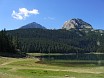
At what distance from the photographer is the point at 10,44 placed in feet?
514

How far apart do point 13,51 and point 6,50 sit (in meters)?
5.49

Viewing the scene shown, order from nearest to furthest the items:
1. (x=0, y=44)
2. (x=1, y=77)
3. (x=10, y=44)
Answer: (x=1, y=77) < (x=0, y=44) < (x=10, y=44)

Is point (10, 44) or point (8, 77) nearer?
point (8, 77)

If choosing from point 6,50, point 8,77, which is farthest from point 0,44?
point 8,77

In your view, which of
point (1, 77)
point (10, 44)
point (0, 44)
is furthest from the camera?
point (10, 44)

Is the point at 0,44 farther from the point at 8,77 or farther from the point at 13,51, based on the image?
the point at 8,77

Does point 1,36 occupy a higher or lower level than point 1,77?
higher

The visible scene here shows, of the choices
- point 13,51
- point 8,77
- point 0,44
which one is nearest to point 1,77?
point 8,77

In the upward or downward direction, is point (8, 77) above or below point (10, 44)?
below

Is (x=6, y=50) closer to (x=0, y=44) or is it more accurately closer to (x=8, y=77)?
(x=0, y=44)

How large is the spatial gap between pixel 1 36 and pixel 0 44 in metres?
8.44

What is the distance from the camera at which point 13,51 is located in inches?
6196

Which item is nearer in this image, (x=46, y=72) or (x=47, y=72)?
(x=46, y=72)

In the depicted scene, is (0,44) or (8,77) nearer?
(8,77)
